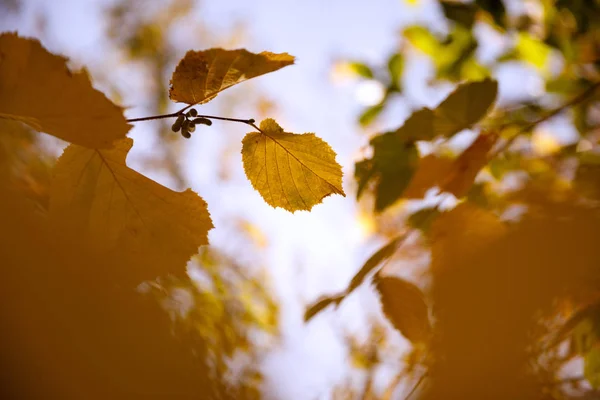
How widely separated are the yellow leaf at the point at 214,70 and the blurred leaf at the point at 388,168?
23cm

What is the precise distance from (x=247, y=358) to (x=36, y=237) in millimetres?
353

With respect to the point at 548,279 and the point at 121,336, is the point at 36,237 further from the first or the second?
the point at 548,279

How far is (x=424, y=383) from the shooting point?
1.12ft

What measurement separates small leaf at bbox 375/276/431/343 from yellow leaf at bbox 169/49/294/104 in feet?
0.85

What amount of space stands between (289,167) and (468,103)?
0.70 ft

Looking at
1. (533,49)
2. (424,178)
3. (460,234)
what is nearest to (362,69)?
Answer: (533,49)

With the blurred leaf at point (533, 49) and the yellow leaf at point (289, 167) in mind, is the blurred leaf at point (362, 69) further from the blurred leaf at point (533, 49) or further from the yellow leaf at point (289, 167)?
the yellow leaf at point (289, 167)

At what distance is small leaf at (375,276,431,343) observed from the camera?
1.23 ft

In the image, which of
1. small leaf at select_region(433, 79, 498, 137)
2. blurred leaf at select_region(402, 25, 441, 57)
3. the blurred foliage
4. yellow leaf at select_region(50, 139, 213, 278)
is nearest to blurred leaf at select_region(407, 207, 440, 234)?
the blurred foliage

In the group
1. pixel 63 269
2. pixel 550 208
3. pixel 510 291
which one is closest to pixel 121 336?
pixel 63 269

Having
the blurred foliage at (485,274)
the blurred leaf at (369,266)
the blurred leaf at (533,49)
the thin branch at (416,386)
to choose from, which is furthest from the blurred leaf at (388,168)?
the blurred leaf at (533,49)

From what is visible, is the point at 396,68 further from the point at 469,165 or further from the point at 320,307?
the point at 320,307

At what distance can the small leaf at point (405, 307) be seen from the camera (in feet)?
1.23

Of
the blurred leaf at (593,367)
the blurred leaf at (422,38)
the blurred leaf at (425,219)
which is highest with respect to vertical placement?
the blurred leaf at (422,38)
